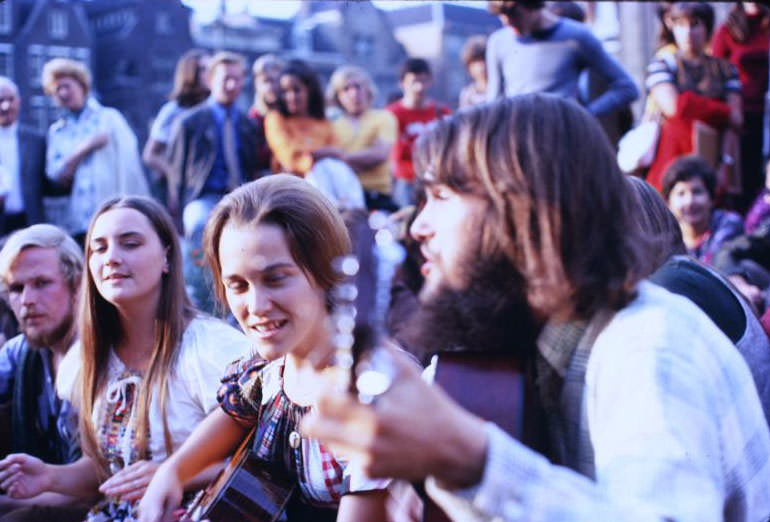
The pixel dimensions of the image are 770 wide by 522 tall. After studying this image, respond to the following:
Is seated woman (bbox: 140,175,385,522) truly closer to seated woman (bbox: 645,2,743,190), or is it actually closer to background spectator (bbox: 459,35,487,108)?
seated woman (bbox: 645,2,743,190)

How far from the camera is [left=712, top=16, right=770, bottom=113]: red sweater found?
7305mm

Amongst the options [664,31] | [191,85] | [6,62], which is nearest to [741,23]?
[664,31]

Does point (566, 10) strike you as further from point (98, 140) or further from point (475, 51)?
point (98, 140)

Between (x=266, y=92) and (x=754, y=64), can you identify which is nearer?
(x=266, y=92)

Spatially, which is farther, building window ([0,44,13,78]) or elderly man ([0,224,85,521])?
building window ([0,44,13,78])

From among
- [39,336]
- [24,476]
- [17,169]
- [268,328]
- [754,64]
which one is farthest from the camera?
[754,64]

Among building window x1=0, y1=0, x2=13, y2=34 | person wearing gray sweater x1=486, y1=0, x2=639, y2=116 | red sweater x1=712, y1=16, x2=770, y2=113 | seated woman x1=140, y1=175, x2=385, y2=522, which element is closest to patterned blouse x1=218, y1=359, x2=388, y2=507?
seated woman x1=140, y1=175, x2=385, y2=522

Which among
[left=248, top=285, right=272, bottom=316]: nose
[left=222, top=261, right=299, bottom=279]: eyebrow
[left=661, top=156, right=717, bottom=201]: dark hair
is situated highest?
[left=222, top=261, right=299, bottom=279]: eyebrow

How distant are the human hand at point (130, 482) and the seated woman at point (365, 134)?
152 inches

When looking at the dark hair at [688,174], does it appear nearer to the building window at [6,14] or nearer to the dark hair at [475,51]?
the dark hair at [475,51]

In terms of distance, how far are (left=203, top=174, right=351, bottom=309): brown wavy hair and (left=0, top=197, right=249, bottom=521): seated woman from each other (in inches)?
30.5

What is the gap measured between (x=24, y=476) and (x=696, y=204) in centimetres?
411

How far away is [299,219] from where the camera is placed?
2.68 m

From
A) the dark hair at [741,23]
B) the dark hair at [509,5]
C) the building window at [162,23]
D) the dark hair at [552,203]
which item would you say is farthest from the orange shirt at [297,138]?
the building window at [162,23]
